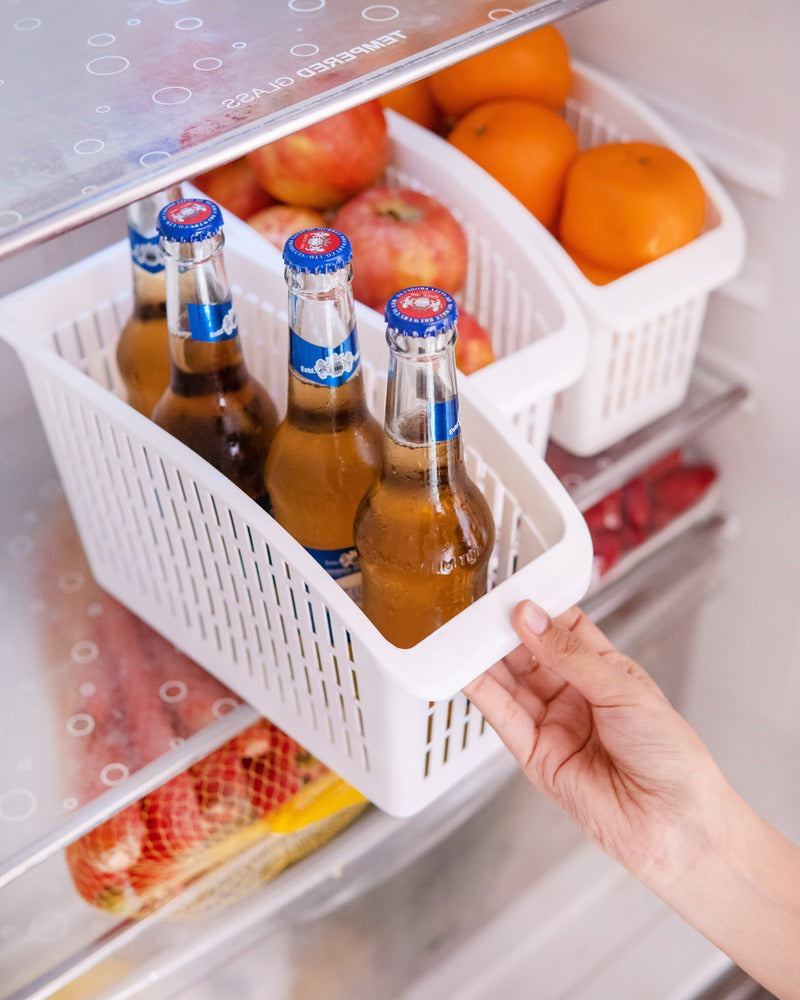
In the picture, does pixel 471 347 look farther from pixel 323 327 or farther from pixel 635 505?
pixel 635 505

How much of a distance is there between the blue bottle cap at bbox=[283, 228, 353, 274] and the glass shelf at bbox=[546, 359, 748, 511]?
0.42 metres

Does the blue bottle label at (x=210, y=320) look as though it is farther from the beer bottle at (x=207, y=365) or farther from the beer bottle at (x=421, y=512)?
the beer bottle at (x=421, y=512)

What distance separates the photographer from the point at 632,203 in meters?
0.91

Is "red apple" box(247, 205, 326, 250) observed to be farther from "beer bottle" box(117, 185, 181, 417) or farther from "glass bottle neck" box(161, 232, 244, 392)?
"glass bottle neck" box(161, 232, 244, 392)

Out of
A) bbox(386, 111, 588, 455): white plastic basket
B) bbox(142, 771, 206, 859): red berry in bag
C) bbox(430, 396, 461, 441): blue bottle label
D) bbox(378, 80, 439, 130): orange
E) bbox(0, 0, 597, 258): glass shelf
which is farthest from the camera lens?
bbox(378, 80, 439, 130): orange

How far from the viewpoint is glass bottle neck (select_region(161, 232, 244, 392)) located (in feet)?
2.15

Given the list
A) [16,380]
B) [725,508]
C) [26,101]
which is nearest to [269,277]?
[26,101]

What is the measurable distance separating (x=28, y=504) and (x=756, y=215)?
0.75 m

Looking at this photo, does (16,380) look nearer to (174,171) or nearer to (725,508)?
(174,171)

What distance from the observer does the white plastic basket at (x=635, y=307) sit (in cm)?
90

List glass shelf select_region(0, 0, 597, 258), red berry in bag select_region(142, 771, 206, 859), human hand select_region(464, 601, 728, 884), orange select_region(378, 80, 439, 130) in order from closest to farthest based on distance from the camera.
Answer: glass shelf select_region(0, 0, 597, 258), human hand select_region(464, 601, 728, 884), red berry in bag select_region(142, 771, 206, 859), orange select_region(378, 80, 439, 130)

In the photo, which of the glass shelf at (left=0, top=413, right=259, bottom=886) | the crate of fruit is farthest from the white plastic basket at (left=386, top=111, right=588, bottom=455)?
the glass shelf at (left=0, top=413, right=259, bottom=886)

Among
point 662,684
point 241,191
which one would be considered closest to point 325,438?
point 241,191

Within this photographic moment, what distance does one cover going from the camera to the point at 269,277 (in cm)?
82
